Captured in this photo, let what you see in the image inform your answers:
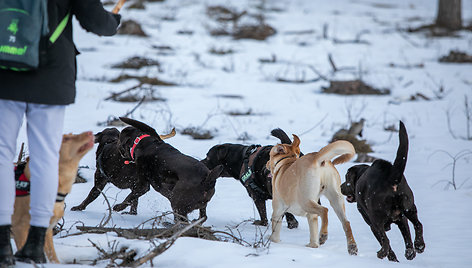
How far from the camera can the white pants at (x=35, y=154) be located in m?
2.82

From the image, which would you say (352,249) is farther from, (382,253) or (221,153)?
(221,153)

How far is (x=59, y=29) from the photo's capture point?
290cm

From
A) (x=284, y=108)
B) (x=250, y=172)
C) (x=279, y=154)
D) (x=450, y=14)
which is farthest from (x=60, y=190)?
(x=450, y=14)

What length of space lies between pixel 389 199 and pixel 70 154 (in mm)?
2565

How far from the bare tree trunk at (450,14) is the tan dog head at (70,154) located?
1805cm

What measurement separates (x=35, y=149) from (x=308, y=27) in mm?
18393

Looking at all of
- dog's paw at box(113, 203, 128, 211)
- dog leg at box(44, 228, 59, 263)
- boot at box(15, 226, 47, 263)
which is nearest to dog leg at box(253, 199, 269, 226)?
dog's paw at box(113, 203, 128, 211)

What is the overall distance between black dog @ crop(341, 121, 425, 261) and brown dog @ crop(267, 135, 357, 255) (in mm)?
228

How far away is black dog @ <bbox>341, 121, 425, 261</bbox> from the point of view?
14.1ft

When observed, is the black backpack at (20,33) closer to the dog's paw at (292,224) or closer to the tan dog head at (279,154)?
the tan dog head at (279,154)

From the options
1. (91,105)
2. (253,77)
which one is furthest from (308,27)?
(91,105)

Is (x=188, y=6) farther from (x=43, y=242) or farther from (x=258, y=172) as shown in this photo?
(x=43, y=242)

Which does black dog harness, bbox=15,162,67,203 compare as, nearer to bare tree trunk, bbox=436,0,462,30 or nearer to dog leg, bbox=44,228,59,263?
dog leg, bbox=44,228,59,263

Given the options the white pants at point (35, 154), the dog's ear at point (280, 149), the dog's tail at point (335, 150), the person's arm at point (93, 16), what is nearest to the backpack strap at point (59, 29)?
the person's arm at point (93, 16)
